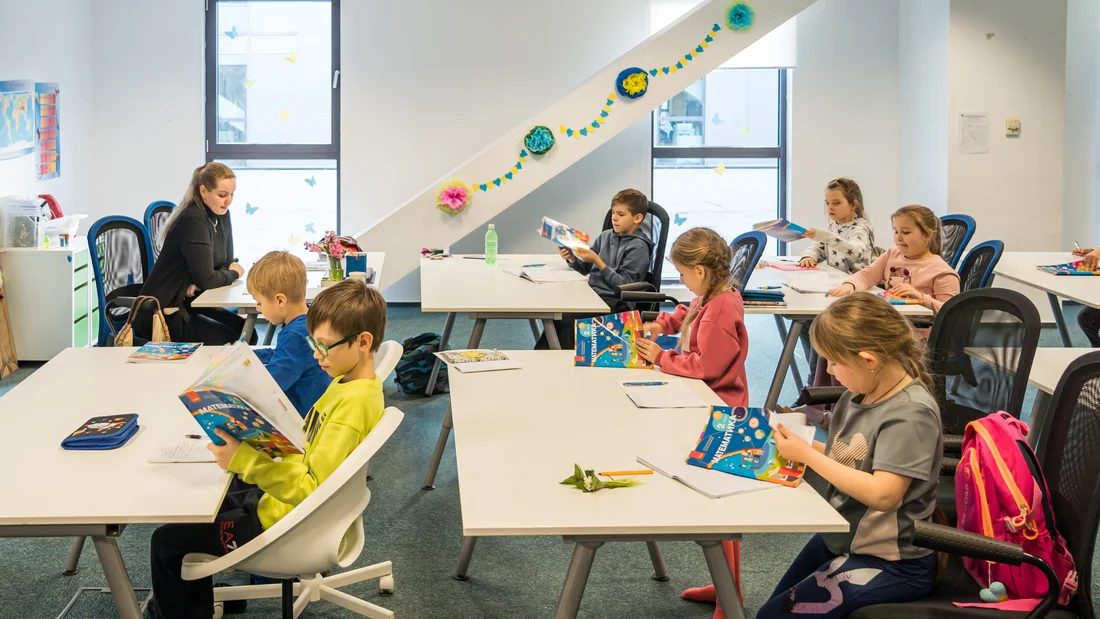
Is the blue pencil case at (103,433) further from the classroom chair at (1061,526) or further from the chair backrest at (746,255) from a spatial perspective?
the chair backrest at (746,255)

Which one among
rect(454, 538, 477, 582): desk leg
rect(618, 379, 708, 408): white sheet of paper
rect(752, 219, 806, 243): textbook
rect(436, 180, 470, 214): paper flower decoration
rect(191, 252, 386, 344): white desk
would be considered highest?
rect(436, 180, 470, 214): paper flower decoration

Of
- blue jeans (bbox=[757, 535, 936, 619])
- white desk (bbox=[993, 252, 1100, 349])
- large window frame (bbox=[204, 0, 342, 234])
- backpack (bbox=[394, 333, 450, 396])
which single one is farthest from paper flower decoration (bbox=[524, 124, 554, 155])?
blue jeans (bbox=[757, 535, 936, 619])

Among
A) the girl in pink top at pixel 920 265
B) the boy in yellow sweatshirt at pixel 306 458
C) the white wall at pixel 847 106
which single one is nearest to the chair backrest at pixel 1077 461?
the boy in yellow sweatshirt at pixel 306 458

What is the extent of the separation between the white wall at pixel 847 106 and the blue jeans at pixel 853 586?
6.01 meters

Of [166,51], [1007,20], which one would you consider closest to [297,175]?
[166,51]

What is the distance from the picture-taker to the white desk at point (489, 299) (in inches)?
164

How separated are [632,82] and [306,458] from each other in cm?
534

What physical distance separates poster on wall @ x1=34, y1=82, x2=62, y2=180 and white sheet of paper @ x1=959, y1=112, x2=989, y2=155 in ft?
19.5

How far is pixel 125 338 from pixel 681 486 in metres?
2.18

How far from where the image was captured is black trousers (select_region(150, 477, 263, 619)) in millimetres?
2402

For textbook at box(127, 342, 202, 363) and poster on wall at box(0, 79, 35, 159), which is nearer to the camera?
textbook at box(127, 342, 202, 363)

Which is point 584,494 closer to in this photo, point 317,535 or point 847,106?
point 317,535

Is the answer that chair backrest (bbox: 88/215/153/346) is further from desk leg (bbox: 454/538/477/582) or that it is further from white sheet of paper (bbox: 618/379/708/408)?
white sheet of paper (bbox: 618/379/708/408)

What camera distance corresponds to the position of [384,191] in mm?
7902
